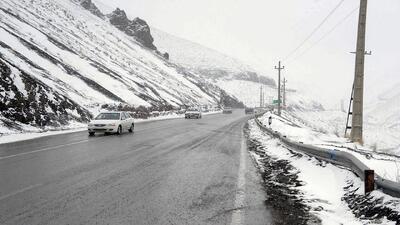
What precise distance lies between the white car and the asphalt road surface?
956 centimetres

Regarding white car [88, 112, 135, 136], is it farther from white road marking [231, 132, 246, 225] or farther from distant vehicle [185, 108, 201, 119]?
distant vehicle [185, 108, 201, 119]

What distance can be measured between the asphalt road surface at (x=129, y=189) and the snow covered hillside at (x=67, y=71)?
52.0ft

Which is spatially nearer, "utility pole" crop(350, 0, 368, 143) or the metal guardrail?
the metal guardrail

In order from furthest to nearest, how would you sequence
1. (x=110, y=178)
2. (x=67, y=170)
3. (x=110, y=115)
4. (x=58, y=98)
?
(x=58, y=98) → (x=110, y=115) → (x=67, y=170) → (x=110, y=178)

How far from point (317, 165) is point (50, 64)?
1752 inches

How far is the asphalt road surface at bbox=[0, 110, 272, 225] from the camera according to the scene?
20.1ft

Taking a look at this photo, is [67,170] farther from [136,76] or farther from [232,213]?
[136,76]

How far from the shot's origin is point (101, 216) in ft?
20.0

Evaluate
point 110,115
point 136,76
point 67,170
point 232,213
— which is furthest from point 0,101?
point 136,76

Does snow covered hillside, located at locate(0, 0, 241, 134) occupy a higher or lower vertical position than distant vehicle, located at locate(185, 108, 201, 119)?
higher

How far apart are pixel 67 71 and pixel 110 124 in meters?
30.8

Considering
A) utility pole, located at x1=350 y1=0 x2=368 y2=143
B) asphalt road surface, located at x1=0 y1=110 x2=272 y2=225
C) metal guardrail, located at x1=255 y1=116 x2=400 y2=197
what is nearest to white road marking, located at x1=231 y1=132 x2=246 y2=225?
asphalt road surface, located at x1=0 y1=110 x2=272 y2=225

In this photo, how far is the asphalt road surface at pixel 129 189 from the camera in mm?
6121

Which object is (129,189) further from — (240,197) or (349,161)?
(349,161)
